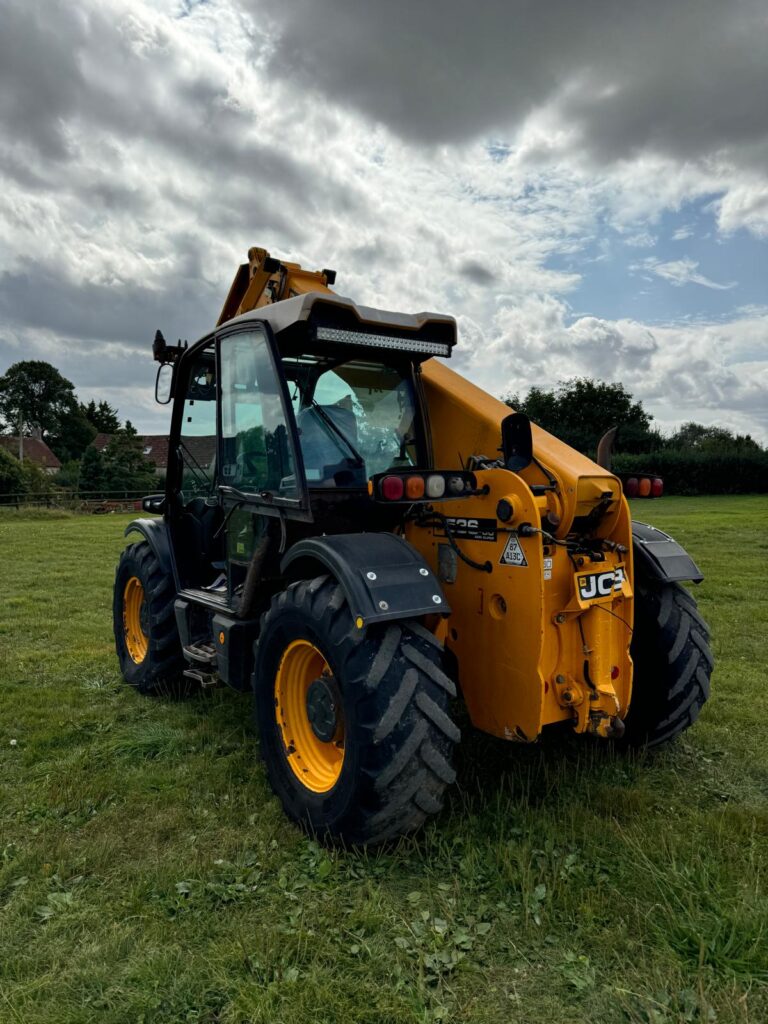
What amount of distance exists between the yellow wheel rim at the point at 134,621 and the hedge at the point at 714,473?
1513 inches

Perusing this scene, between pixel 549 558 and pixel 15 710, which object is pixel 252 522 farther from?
pixel 15 710

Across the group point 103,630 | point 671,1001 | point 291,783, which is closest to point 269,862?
point 291,783

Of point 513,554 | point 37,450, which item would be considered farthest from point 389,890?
point 37,450

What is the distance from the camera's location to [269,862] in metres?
3.20

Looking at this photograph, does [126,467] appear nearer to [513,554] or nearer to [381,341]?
[381,341]

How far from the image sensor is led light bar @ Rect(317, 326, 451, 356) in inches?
147

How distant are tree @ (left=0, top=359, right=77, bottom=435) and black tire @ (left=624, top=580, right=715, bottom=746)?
69.9m

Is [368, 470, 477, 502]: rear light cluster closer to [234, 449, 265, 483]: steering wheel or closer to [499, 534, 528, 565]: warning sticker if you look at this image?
[499, 534, 528, 565]: warning sticker

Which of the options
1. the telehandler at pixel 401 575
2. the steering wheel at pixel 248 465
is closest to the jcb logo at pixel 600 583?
the telehandler at pixel 401 575

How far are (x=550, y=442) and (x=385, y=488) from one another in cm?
122

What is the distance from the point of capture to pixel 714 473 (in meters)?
41.9

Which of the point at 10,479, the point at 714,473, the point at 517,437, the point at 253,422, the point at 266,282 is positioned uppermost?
the point at 266,282

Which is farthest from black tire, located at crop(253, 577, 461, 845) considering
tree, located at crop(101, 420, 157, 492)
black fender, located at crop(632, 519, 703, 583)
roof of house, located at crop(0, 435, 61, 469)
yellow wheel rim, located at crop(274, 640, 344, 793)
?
roof of house, located at crop(0, 435, 61, 469)

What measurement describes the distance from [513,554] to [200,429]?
2624 mm
